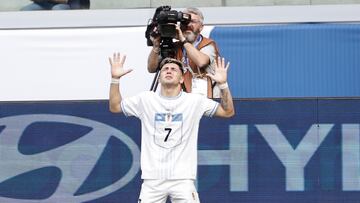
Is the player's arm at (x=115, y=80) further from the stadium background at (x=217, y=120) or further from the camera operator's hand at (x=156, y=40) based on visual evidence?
the stadium background at (x=217, y=120)

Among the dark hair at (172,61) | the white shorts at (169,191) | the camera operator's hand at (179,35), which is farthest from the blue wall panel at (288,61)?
the white shorts at (169,191)

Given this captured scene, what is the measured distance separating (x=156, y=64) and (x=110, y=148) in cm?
130

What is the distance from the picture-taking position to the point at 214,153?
7.91m

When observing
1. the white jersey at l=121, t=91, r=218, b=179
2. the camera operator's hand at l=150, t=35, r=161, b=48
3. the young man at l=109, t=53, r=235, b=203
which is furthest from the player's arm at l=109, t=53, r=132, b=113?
the camera operator's hand at l=150, t=35, r=161, b=48

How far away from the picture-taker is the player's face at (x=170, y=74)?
20.4 ft

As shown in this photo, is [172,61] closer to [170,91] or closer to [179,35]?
[170,91]

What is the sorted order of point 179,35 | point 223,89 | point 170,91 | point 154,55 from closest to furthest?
1. point 223,89
2. point 170,91
3. point 179,35
4. point 154,55

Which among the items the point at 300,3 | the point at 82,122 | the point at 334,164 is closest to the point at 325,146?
the point at 334,164

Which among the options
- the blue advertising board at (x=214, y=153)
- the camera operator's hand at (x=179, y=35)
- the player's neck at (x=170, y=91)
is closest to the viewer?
the player's neck at (x=170, y=91)

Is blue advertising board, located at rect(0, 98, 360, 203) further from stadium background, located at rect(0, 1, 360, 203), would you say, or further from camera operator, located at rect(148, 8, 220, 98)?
camera operator, located at rect(148, 8, 220, 98)

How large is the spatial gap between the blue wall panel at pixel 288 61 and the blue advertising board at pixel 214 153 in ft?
0.35

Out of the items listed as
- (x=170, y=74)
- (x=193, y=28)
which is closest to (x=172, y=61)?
(x=170, y=74)

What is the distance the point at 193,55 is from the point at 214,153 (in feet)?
4.59

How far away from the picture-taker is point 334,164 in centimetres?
786
